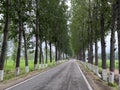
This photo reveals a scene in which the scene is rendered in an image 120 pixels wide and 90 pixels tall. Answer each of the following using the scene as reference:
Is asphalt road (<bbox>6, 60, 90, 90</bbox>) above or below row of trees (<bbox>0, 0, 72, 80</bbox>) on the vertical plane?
below

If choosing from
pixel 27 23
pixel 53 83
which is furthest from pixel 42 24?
pixel 53 83

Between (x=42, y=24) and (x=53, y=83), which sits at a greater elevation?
(x=42, y=24)

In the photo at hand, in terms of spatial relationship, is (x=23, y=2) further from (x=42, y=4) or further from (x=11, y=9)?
(x=42, y=4)

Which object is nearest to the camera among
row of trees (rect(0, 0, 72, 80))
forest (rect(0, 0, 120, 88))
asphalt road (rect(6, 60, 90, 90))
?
asphalt road (rect(6, 60, 90, 90))

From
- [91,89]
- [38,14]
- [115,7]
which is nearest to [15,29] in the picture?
[38,14]

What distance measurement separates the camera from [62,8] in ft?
231

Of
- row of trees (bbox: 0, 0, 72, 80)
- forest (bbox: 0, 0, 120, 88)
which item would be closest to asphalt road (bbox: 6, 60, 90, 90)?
forest (bbox: 0, 0, 120, 88)

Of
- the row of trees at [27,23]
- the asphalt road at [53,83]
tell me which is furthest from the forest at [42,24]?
the asphalt road at [53,83]

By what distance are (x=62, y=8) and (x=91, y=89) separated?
→ 56034 mm

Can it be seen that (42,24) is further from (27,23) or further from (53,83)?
(53,83)

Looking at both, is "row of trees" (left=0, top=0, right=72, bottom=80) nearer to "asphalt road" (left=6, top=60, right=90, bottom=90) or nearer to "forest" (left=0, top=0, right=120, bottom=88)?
"forest" (left=0, top=0, right=120, bottom=88)

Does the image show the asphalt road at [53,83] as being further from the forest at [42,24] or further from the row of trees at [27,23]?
the row of trees at [27,23]

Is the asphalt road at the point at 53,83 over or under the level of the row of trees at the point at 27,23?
under

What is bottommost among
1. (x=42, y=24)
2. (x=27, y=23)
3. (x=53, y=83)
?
(x=53, y=83)
